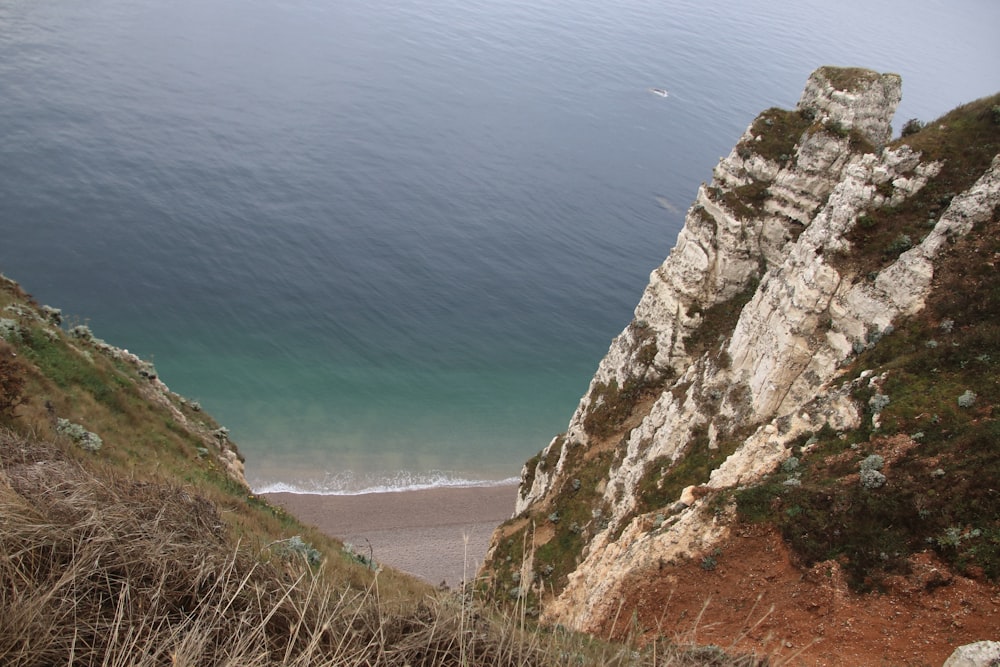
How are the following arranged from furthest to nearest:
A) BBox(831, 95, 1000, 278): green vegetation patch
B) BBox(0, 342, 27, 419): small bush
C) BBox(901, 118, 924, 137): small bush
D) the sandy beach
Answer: the sandy beach, BBox(901, 118, 924, 137): small bush, BBox(831, 95, 1000, 278): green vegetation patch, BBox(0, 342, 27, 419): small bush

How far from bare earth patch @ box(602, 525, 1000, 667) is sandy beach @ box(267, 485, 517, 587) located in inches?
1126

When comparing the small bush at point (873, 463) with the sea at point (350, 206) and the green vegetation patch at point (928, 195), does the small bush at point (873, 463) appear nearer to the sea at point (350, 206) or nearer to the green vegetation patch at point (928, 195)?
the green vegetation patch at point (928, 195)

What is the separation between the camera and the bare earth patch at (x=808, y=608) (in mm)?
13852

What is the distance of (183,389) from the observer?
183ft

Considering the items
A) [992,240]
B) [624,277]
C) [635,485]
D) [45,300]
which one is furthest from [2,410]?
[624,277]

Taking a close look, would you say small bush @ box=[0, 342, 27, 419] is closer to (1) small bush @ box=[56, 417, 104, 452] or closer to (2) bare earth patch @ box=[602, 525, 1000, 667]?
(1) small bush @ box=[56, 417, 104, 452]

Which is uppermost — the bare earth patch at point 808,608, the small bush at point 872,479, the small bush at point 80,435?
the small bush at point 80,435

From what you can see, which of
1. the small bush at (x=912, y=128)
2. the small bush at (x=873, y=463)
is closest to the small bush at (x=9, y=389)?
the small bush at (x=873, y=463)

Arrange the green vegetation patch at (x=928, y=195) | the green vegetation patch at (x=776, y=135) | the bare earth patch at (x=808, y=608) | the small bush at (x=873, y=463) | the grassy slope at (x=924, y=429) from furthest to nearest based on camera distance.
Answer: the green vegetation patch at (x=776, y=135) → the green vegetation patch at (x=928, y=195) → the small bush at (x=873, y=463) → the grassy slope at (x=924, y=429) → the bare earth patch at (x=808, y=608)

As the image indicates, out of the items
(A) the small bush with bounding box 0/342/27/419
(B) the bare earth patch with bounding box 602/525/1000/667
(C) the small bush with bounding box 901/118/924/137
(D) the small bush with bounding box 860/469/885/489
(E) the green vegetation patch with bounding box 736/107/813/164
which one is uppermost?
(E) the green vegetation patch with bounding box 736/107/813/164

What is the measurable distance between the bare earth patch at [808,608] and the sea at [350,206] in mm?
36956

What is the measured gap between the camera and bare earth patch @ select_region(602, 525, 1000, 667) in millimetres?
13852

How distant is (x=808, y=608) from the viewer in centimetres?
1592

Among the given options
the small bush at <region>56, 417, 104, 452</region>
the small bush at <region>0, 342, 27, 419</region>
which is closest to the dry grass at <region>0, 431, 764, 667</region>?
the small bush at <region>0, 342, 27, 419</region>
